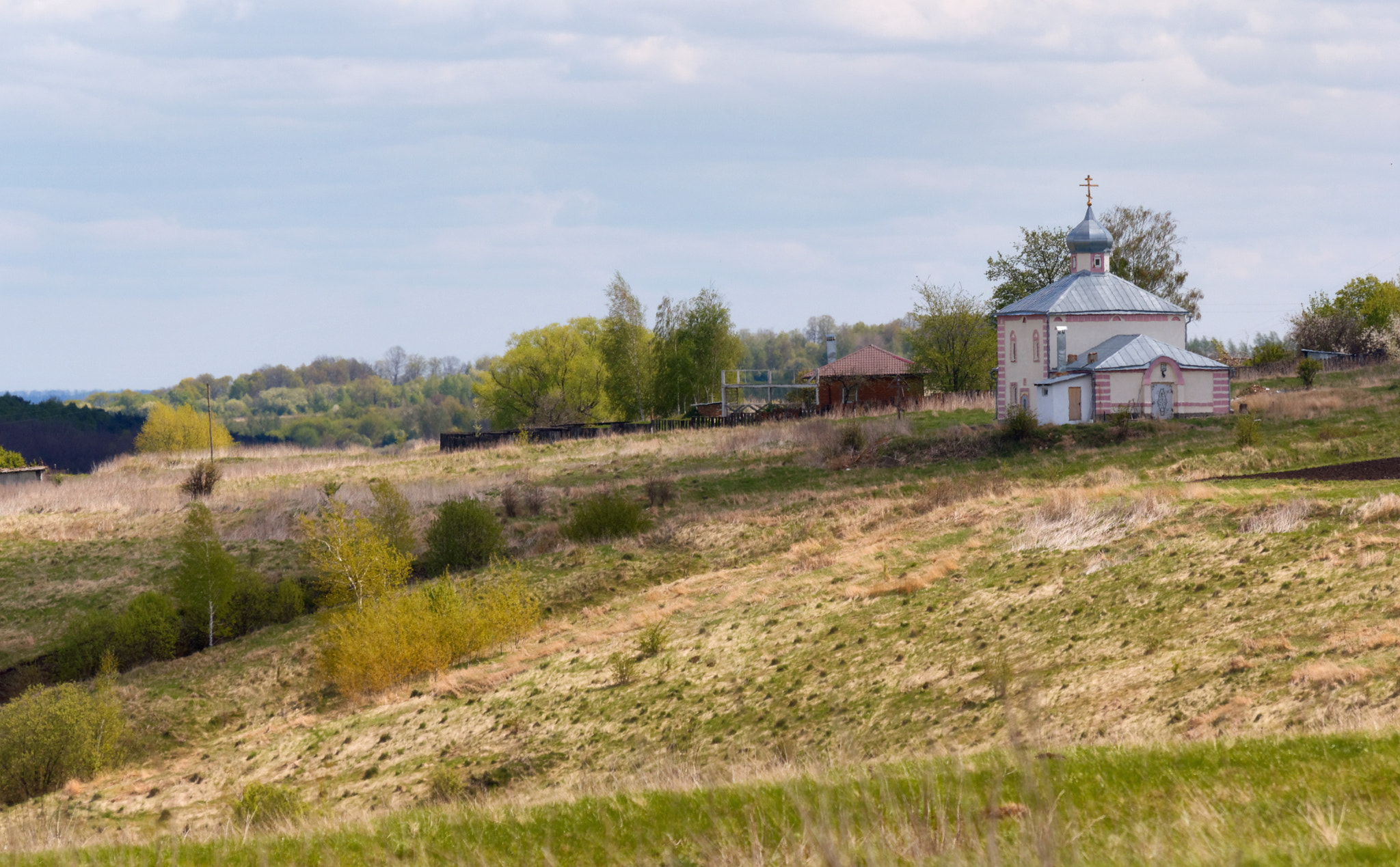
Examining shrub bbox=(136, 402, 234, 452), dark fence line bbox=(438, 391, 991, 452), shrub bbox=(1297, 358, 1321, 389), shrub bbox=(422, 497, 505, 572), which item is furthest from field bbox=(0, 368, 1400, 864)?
shrub bbox=(136, 402, 234, 452)

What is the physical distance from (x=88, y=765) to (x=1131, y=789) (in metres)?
22.6

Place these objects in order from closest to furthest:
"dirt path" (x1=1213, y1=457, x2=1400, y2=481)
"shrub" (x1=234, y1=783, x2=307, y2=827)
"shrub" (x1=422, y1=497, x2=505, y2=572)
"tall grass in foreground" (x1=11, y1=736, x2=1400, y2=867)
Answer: "tall grass in foreground" (x1=11, y1=736, x2=1400, y2=867)
"shrub" (x1=234, y1=783, x2=307, y2=827)
"dirt path" (x1=1213, y1=457, x2=1400, y2=481)
"shrub" (x1=422, y1=497, x2=505, y2=572)

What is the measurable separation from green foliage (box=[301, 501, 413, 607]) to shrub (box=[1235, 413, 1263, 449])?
2775 cm

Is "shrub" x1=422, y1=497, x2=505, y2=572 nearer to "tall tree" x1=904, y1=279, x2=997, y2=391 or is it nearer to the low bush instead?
the low bush

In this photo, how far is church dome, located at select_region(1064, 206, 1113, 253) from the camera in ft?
189

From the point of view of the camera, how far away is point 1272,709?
1289 centimetres

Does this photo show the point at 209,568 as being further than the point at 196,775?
Yes

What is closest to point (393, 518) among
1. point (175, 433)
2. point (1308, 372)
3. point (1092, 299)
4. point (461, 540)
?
point (461, 540)

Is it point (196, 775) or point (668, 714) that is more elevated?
point (668, 714)

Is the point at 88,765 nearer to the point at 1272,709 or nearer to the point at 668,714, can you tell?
the point at 668,714

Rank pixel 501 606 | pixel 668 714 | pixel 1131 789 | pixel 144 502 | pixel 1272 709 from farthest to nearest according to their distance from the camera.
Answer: pixel 144 502
pixel 501 606
pixel 668 714
pixel 1272 709
pixel 1131 789

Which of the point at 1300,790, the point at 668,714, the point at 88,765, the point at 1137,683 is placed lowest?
the point at 88,765

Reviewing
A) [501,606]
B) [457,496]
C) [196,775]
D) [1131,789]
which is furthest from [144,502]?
[1131,789]

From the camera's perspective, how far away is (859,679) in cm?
1930
